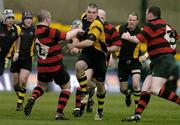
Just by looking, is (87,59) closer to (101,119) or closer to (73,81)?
(101,119)

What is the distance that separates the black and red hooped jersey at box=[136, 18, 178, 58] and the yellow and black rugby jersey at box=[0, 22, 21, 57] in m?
5.32

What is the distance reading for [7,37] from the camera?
21688mm

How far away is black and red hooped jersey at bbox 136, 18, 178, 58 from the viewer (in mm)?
17531

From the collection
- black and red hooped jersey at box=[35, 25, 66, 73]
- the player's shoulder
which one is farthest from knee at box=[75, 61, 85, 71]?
the player's shoulder

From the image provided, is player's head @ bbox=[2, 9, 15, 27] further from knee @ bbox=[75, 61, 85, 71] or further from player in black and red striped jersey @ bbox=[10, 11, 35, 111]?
knee @ bbox=[75, 61, 85, 71]

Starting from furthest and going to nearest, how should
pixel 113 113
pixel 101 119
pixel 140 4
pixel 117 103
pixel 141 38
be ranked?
pixel 140 4 < pixel 117 103 < pixel 113 113 < pixel 101 119 < pixel 141 38

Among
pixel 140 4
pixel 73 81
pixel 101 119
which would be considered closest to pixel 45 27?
pixel 101 119

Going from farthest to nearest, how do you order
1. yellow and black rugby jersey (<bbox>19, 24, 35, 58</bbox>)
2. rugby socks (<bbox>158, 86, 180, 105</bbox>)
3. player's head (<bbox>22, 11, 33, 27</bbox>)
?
yellow and black rugby jersey (<bbox>19, 24, 35, 58</bbox>) < player's head (<bbox>22, 11, 33, 27</bbox>) < rugby socks (<bbox>158, 86, 180, 105</bbox>)

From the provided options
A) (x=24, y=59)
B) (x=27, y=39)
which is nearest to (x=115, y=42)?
(x=24, y=59)

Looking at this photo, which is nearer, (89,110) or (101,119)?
(101,119)

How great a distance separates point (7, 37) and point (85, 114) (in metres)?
3.32

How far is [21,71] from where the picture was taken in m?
22.5

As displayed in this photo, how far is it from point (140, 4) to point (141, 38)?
26.7 m

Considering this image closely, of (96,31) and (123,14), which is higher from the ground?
(96,31)
